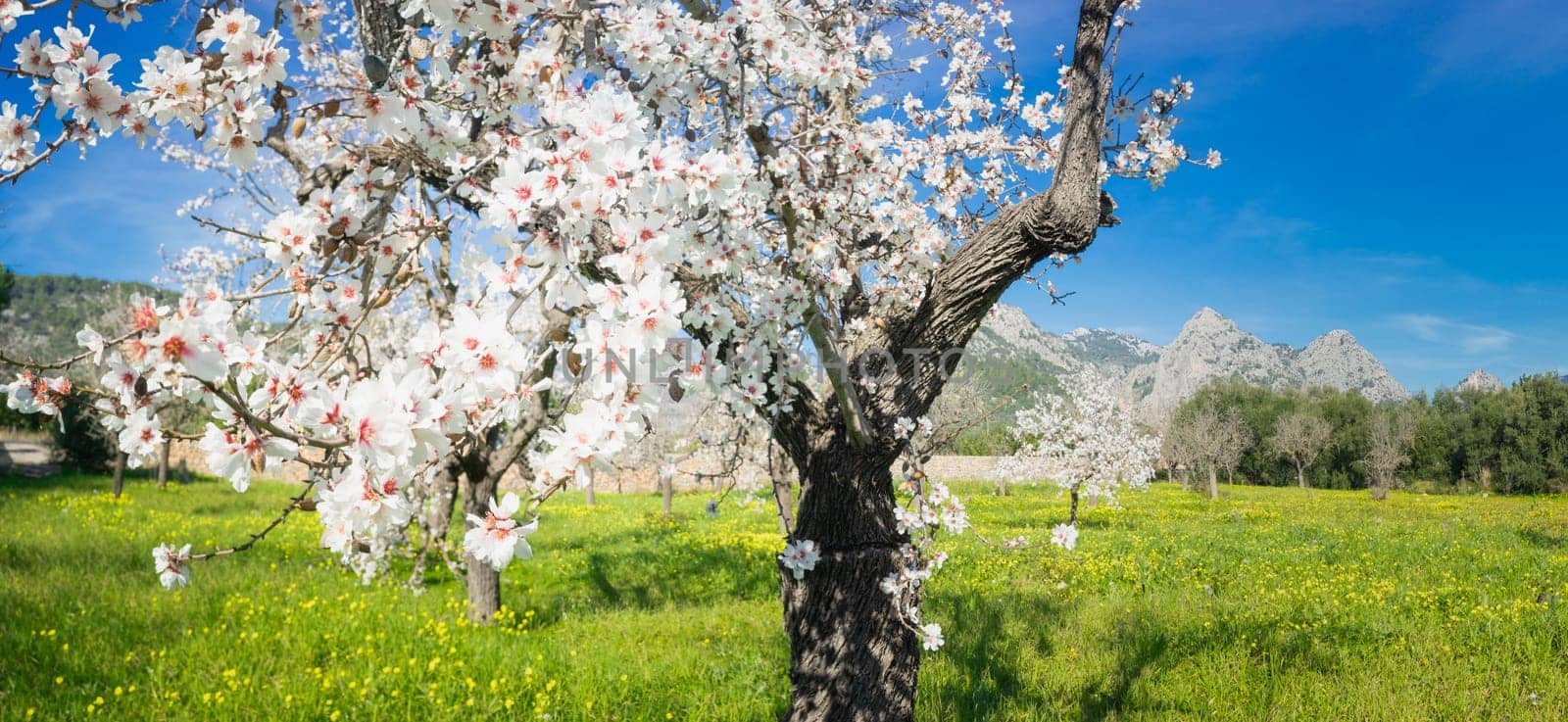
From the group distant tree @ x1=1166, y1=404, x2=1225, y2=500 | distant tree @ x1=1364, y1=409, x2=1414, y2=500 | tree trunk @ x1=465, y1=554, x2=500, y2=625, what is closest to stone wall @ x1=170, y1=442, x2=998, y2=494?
distant tree @ x1=1166, y1=404, x2=1225, y2=500

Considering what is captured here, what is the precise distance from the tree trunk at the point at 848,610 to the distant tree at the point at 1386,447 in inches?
1596

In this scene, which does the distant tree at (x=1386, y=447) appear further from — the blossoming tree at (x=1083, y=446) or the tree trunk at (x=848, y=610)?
the tree trunk at (x=848, y=610)

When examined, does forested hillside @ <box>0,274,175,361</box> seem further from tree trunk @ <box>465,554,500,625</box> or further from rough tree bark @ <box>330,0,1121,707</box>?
tree trunk @ <box>465,554,500,625</box>

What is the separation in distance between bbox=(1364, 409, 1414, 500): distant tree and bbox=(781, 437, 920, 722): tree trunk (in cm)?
4054

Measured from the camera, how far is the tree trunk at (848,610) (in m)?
4.01

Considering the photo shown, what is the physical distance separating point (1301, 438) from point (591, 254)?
54.0 m

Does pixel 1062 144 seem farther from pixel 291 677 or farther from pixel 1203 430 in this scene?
pixel 1203 430

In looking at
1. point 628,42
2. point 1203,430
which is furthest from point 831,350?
point 1203,430

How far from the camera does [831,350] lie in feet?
10.9

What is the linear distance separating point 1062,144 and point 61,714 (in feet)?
22.5

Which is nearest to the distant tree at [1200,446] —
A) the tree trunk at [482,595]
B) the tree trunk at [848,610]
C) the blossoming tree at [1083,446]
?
the blossoming tree at [1083,446]

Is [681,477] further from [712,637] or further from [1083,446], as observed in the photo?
[712,637]

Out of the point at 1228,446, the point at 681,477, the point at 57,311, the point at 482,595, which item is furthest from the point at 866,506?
the point at 57,311

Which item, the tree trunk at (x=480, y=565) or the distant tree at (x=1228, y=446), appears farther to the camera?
the distant tree at (x=1228, y=446)
